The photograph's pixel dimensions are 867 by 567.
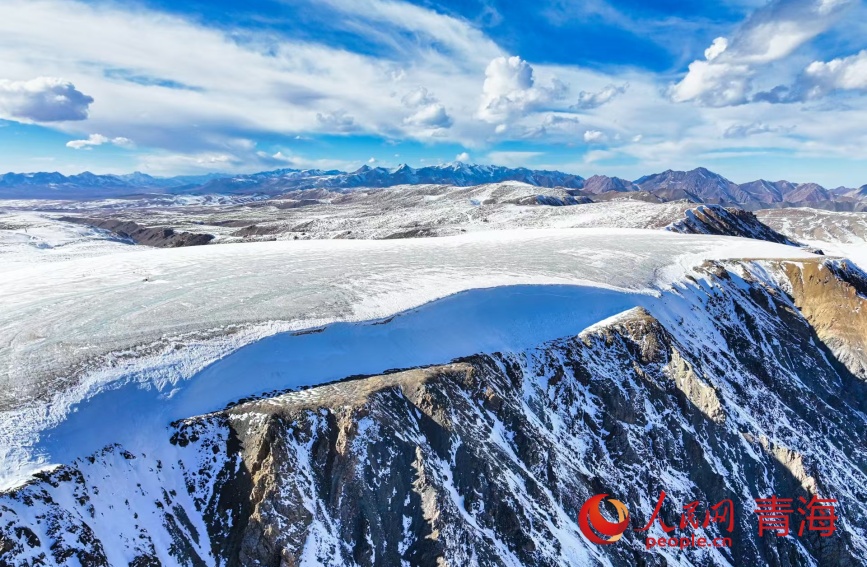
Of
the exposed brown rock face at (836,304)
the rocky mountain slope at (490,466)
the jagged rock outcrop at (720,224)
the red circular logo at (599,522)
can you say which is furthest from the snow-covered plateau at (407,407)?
the jagged rock outcrop at (720,224)

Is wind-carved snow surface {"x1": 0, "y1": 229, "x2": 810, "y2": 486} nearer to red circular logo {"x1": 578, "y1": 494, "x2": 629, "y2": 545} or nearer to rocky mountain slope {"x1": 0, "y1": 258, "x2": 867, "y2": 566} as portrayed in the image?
rocky mountain slope {"x1": 0, "y1": 258, "x2": 867, "y2": 566}

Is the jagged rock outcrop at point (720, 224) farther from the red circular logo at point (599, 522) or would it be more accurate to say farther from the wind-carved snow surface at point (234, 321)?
the red circular logo at point (599, 522)

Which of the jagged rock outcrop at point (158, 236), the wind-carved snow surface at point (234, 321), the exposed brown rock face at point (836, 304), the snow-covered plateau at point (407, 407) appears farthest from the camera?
the jagged rock outcrop at point (158, 236)

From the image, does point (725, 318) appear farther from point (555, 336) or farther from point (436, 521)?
point (436, 521)

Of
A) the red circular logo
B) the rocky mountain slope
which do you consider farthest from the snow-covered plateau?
the red circular logo

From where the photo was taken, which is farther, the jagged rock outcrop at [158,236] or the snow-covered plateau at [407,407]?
the jagged rock outcrop at [158,236]

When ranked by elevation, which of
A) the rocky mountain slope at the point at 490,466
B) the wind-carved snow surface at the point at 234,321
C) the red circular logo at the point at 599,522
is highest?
the wind-carved snow surface at the point at 234,321

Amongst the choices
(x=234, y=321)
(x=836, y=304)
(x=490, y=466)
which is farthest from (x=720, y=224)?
(x=234, y=321)
